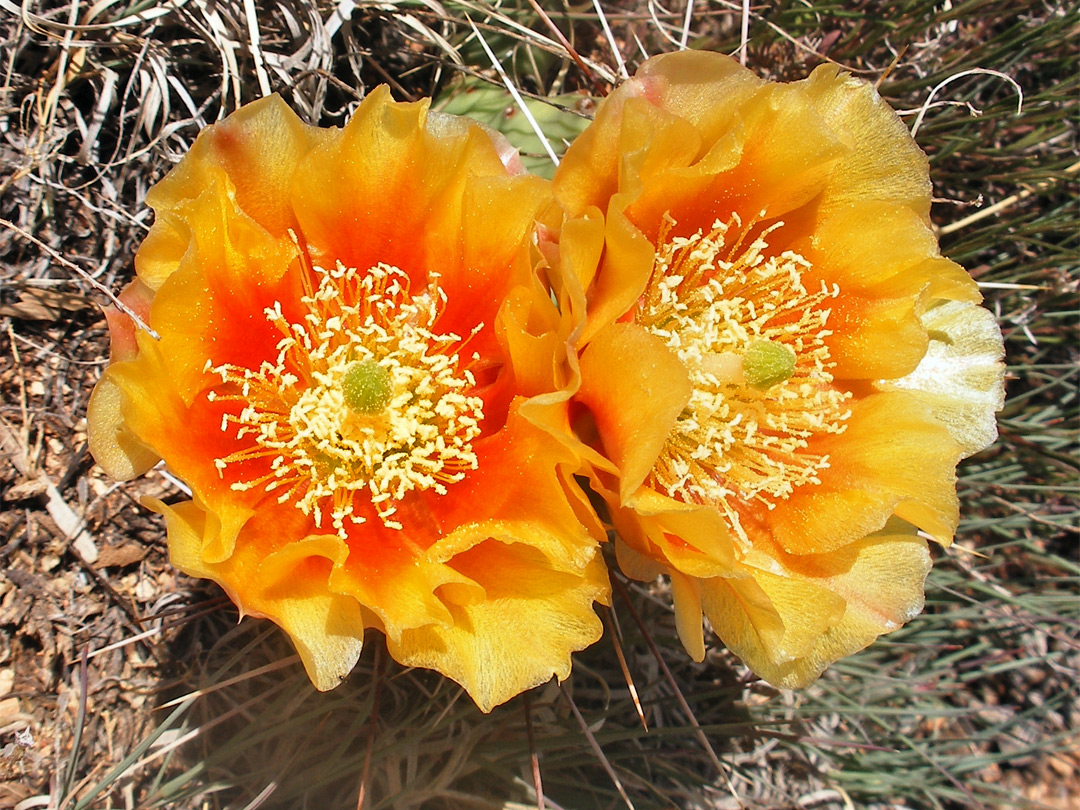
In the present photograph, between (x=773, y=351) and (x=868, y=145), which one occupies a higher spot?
(x=868, y=145)

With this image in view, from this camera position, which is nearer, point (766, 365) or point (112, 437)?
point (112, 437)

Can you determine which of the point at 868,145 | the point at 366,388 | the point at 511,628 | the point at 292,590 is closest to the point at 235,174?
the point at 366,388

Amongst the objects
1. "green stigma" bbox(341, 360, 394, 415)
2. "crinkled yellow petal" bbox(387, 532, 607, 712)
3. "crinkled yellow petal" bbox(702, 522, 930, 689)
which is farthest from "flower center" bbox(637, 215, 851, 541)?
"green stigma" bbox(341, 360, 394, 415)

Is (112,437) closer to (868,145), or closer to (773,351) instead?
(773,351)

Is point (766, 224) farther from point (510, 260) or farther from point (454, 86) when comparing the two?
point (454, 86)

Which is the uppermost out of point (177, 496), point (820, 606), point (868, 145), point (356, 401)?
point (868, 145)

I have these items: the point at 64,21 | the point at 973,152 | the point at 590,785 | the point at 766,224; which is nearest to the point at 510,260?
the point at 766,224

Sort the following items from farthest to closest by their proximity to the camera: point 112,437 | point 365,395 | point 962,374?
point 962,374 → point 365,395 → point 112,437
